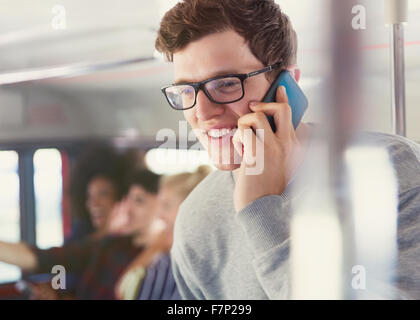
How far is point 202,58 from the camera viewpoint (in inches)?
36.9

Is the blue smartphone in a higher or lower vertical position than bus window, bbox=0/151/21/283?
higher

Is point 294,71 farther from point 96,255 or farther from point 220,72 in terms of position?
point 96,255

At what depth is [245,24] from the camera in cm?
94

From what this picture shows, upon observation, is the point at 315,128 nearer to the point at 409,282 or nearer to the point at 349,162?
the point at 349,162

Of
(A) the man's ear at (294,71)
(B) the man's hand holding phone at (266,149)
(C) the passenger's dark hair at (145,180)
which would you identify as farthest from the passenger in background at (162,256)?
(A) the man's ear at (294,71)

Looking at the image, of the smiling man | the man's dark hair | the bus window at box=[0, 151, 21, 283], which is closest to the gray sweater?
the smiling man

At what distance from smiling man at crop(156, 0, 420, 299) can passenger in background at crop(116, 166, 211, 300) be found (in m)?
0.13

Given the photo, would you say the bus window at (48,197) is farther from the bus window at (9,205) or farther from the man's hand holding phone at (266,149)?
the man's hand holding phone at (266,149)

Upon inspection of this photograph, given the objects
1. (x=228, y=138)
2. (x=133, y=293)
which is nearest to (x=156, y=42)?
(x=228, y=138)

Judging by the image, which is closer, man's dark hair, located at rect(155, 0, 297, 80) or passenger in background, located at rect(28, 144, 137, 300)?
man's dark hair, located at rect(155, 0, 297, 80)

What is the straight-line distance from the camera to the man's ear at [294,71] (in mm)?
963

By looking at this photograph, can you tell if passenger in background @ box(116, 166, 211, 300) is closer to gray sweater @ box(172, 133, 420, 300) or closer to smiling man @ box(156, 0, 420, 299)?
gray sweater @ box(172, 133, 420, 300)

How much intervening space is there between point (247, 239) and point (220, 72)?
1.13 ft

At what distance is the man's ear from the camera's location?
3.16 ft
